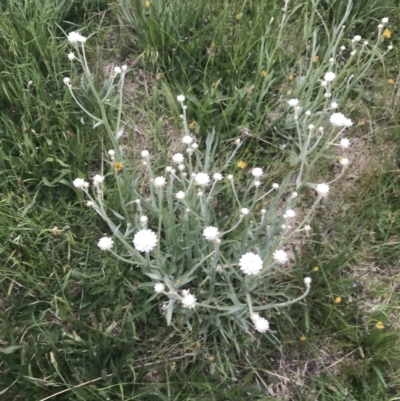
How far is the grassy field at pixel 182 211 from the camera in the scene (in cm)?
143

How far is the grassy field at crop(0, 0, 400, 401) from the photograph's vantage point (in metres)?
1.43

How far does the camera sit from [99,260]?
61.1 inches

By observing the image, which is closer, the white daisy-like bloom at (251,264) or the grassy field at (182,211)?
the white daisy-like bloom at (251,264)

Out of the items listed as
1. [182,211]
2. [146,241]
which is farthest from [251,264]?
[182,211]

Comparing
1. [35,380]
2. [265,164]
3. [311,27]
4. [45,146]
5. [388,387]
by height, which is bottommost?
[388,387]

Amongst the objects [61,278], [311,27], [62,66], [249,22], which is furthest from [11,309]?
[311,27]

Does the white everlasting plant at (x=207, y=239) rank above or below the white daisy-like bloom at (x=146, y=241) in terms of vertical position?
below

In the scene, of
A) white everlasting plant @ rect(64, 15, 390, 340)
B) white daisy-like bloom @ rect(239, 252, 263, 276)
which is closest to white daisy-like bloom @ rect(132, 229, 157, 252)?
white everlasting plant @ rect(64, 15, 390, 340)

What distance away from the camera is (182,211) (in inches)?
56.7

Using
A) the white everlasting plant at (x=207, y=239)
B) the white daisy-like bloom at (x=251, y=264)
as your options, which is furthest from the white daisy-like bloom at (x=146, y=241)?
the white daisy-like bloom at (x=251, y=264)

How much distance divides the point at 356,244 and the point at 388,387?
0.47 meters

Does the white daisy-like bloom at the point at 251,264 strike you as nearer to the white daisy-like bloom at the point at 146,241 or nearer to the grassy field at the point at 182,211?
the white daisy-like bloom at the point at 146,241

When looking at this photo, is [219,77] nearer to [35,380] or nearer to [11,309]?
[11,309]

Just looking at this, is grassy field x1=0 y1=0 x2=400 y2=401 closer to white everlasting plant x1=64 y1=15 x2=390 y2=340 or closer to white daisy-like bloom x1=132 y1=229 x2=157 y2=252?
white everlasting plant x1=64 y1=15 x2=390 y2=340
